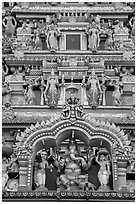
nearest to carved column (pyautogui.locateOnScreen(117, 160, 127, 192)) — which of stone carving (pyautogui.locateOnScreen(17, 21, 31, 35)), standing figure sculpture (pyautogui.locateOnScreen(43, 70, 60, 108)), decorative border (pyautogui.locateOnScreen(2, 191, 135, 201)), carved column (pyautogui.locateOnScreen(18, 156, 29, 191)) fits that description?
decorative border (pyautogui.locateOnScreen(2, 191, 135, 201))

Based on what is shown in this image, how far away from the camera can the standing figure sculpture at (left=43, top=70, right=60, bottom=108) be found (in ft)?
45.5

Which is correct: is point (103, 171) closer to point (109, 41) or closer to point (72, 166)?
point (72, 166)

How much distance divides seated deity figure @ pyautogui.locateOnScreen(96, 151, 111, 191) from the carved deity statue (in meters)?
2.30

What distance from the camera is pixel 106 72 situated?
15133 millimetres

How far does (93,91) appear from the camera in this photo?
1402 cm

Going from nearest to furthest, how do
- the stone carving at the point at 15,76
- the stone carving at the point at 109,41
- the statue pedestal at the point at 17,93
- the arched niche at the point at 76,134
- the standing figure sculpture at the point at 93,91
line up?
the arched niche at the point at 76,134 → the standing figure sculpture at the point at 93,91 → the statue pedestal at the point at 17,93 → the stone carving at the point at 15,76 → the stone carving at the point at 109,41

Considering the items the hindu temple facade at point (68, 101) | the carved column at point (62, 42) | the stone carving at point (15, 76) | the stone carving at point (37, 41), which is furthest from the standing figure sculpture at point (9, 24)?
the stone carving at point (15, 76)

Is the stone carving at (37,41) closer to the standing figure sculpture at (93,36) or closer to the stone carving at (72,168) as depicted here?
the standing figure sculpture at (93,36)

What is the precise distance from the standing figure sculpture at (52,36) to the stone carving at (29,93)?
1588mm

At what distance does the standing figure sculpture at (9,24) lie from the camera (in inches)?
649

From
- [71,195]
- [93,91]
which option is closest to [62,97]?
[93,91]

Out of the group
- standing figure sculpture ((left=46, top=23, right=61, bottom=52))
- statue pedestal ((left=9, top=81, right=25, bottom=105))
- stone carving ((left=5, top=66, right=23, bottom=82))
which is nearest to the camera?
statue pedestal ((left=9, top=81, right=25, bottom=105))

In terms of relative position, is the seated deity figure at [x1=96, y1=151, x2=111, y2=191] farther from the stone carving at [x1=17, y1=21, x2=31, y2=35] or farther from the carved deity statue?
the stone carving at [x1=17, y1=21, x2=31, y2=35]

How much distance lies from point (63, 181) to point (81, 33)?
21.1 ft
